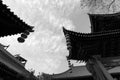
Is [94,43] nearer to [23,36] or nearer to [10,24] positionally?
[23,36]

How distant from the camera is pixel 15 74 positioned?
25.1ft

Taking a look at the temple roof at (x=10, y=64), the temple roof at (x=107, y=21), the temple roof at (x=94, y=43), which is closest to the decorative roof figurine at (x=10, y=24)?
the temple roof at (x=94, y=43)

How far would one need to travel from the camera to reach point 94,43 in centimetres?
613

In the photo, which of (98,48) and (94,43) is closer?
(94,43)

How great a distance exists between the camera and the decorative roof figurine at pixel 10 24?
4270 millimetres

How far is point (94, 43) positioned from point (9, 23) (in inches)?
157

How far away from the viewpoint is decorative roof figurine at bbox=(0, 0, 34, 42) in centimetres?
427

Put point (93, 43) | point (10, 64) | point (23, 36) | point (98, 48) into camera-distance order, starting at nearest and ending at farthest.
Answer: point (23, 36), point (93, 43), point (98, 48), point (10, 64)

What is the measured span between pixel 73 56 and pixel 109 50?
200 cm

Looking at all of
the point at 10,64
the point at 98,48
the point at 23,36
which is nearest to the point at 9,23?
the point at 23,36

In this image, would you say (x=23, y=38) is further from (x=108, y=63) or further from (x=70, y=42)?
(x=108, y=63)

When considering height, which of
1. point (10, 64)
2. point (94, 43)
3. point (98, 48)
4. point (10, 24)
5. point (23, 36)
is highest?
point (10, 24)

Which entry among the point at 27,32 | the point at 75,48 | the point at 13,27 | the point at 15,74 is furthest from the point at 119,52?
the point at 15,74

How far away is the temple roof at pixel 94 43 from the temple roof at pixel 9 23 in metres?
2.10
